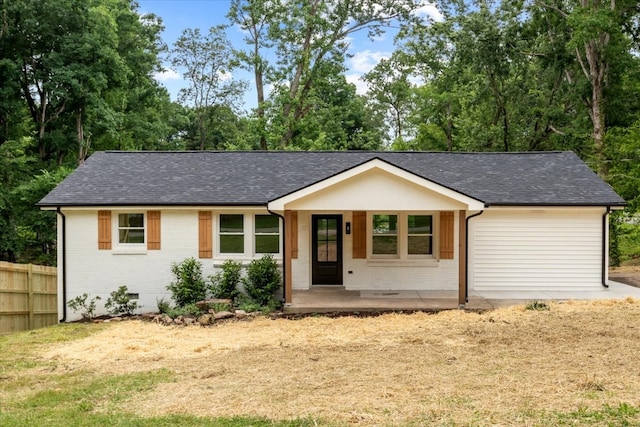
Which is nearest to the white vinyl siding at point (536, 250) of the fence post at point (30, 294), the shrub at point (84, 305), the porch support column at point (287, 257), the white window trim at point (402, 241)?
the white window trim at point (402, 241)

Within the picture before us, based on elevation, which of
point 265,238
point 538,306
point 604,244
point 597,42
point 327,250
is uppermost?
point 597,42

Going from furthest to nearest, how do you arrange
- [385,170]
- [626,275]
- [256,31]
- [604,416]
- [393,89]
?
[393,89], [256,31], [626,275], [385,170], [604,416]

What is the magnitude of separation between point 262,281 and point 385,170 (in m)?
4.31

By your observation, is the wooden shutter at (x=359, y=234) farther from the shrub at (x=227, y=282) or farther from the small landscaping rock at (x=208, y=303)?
the small landscaping rock at (x=208, y=303)

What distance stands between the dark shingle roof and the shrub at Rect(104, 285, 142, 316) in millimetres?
2420

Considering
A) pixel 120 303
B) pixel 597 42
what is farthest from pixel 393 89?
pixel 120 303

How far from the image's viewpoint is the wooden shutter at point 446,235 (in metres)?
13.2

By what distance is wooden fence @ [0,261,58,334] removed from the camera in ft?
40.2

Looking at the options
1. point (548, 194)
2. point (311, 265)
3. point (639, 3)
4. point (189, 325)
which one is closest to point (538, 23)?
point (639, 3)

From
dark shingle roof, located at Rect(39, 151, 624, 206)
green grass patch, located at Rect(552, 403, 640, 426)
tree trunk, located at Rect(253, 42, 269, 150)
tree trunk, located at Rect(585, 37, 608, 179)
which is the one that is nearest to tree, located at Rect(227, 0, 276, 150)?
tree trunk, located at Rect(253, 42, 269, 150)

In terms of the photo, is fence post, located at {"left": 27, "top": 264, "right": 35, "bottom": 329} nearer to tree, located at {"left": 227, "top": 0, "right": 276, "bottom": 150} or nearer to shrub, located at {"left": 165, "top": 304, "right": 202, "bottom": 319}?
shrub, located at {"left": 165, "top": 304, "right": 202, "bottom": 319}

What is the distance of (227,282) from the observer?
12602 mm

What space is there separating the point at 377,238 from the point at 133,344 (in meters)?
7.28

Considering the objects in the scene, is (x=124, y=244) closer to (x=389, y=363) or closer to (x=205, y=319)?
(x=205, y=319)
